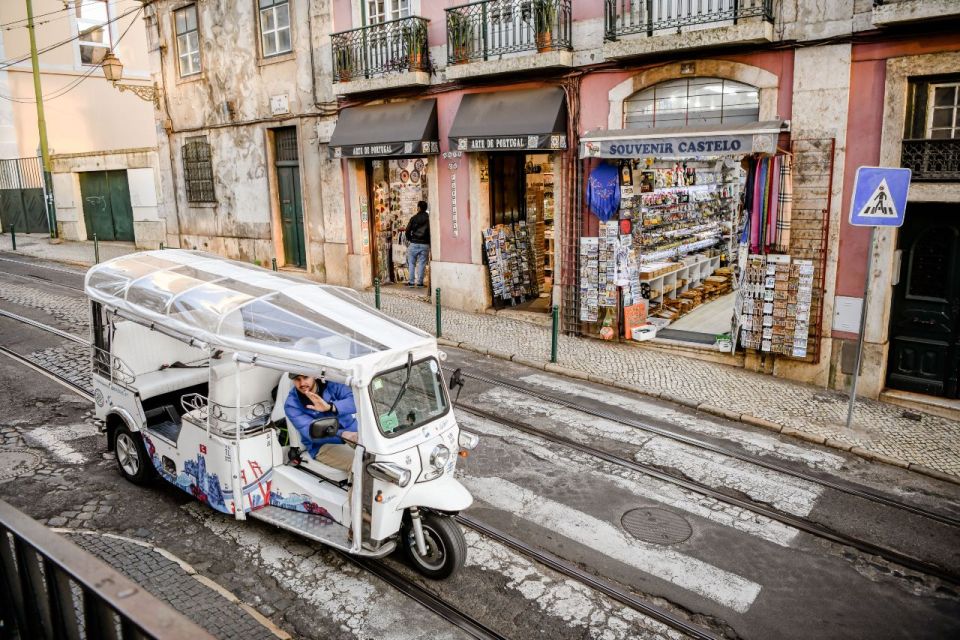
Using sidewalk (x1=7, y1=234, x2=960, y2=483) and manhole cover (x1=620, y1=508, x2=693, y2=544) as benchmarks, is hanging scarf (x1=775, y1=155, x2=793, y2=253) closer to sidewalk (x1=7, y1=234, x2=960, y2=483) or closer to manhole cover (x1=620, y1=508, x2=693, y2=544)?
sidewalk (x1=7, y1=234, x2=960, y2=483)

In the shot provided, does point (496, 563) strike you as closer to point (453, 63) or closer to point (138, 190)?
point (453, 63)

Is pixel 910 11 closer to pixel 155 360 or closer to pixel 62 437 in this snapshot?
pixel 155 360

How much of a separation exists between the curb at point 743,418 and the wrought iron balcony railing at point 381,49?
6366 millimetres

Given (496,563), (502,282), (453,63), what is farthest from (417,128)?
(496,563)

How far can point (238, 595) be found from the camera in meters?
5.45

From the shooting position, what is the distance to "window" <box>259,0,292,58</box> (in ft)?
57.4

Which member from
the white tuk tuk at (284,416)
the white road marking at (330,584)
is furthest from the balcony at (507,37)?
the white road marking at (330,584)

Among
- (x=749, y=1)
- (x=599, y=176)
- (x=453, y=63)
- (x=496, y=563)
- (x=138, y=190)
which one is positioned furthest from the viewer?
(x=138, y=190)

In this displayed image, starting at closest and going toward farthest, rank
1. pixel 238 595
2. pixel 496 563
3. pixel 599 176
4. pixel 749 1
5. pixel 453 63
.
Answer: pixel 238 595 → pixel 496 563 → pixel 749 1 → pixel 599 176 → pixel 453 63

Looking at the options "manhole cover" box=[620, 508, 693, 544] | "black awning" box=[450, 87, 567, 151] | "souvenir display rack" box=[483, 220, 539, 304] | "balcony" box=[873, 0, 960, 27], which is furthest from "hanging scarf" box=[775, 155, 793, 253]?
"souvenir display rack" box=[483, 220, 539, 304]

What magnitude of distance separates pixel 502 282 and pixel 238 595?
9988 millimetres

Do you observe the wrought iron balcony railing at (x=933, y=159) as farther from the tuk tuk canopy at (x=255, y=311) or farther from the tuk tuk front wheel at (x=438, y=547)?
the tuk tuk front wheel at (x=438, y=547)

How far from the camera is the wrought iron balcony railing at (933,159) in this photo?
920cm

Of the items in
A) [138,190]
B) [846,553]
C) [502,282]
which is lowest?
[846,553]
